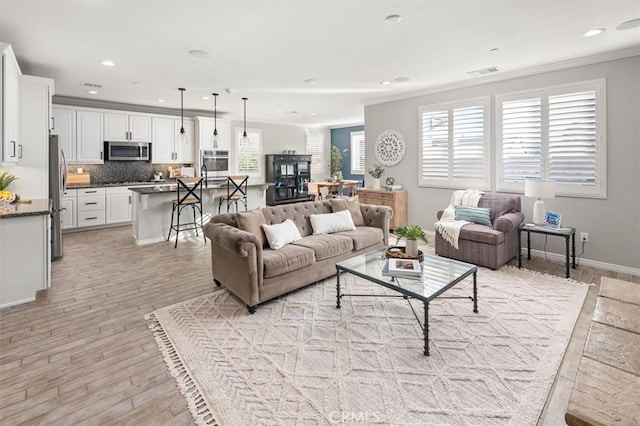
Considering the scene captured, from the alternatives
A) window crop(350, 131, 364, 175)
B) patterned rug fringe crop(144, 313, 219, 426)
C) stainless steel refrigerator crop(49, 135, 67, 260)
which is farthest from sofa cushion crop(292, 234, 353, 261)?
window crop(350, 131, 364, 175)

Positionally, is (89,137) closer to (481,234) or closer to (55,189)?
(55,189)

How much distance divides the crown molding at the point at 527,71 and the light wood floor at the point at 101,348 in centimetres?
251

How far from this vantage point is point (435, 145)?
5.75 meters

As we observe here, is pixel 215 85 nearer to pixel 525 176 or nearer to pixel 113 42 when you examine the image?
pixel 113 42

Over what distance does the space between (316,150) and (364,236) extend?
7.45 metres

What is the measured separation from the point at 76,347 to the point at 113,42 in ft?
9.74

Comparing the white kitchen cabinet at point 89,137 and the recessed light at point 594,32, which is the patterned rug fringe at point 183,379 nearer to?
the recessed light at point 594,32

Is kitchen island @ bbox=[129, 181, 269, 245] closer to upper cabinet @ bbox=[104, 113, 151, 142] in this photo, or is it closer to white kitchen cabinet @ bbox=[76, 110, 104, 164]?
white kitchen cabinet @ bbox=[76, 110, 104, 164]

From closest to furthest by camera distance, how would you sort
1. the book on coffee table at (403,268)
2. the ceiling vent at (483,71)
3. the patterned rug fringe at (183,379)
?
1. the patterned rug fringe at (183,379)
2. the book on coffee table at (403,268)
3. the ceiling vent at (483,71)

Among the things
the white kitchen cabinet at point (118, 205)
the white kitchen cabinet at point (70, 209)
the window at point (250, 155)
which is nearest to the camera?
the white kitchen cabinet at point (70, 209)

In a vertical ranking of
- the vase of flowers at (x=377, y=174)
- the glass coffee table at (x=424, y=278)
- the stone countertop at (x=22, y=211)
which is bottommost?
the glass coffee table at (x=424, y=278)

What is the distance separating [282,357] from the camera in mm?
2260

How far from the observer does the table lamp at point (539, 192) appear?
13.2 ft

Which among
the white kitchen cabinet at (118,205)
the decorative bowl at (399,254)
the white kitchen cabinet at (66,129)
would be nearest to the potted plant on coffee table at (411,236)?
the decorative bowl at (399,254)
